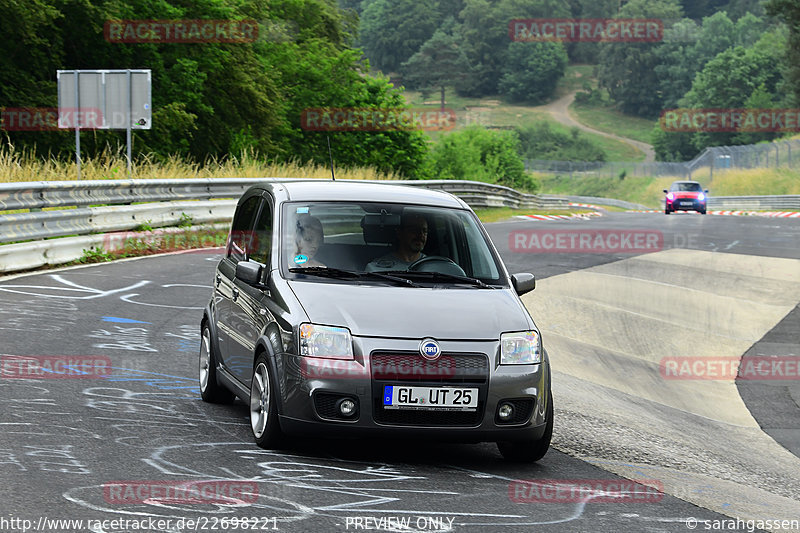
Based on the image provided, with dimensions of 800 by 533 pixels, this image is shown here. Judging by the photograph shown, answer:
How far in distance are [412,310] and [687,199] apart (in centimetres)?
4163

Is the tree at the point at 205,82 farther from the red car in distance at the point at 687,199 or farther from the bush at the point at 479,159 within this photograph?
the bush at the point at 479,159

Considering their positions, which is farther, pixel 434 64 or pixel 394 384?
pixel 434 64

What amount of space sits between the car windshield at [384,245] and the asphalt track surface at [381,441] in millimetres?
1057

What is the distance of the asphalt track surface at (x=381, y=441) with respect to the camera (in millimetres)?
5289

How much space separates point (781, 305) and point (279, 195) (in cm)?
1196

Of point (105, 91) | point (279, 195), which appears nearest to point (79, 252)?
point (105, 91)

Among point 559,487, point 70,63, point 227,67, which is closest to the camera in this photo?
point 559,487

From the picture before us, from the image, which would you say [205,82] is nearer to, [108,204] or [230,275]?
[108,204]

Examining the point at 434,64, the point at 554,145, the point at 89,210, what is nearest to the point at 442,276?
the point at 89,210

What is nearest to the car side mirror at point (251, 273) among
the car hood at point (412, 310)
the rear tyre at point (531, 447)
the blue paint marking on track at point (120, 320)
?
the car hood at point (412, 310)

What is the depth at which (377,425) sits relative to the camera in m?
6.21

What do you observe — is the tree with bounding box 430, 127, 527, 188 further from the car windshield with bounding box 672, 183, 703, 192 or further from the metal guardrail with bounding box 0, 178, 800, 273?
the metal guardrail with bounding box 0, 178, 800, 273

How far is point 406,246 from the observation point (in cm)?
736

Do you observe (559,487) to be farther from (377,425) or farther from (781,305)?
(781,305)
